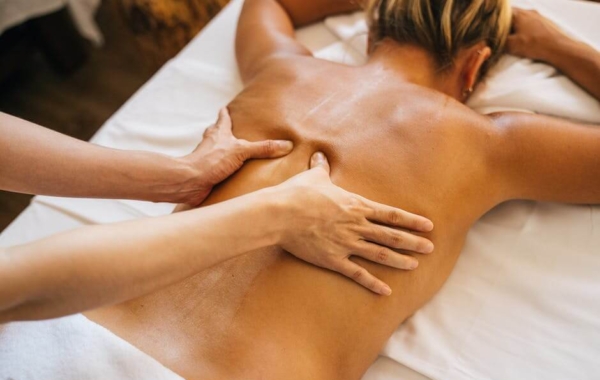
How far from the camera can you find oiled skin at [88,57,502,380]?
86 centimetres

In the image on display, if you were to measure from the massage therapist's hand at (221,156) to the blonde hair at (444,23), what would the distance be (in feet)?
1.24

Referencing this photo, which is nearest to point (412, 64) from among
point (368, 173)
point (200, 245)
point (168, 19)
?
point (368, 173)

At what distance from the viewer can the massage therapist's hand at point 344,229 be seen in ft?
2.84

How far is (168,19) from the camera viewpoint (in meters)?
1.78

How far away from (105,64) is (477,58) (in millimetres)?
1813

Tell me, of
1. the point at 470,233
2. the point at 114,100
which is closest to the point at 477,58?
the point at 470,233

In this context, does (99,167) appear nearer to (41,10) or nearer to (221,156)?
(221,156)

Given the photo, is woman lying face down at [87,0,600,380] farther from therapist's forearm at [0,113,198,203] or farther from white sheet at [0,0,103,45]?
white sheet at [0,0,103,45]

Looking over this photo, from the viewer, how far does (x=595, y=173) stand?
101 centimetres

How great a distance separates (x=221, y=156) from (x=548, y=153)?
637 mm

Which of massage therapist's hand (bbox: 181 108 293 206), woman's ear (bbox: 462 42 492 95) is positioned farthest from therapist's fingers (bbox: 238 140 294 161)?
woman's ear (bbox: 462 42 492 95)

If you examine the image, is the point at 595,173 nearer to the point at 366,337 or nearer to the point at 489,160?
the point at 489,160

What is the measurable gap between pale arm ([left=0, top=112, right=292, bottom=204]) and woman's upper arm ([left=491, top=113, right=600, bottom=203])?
436mm

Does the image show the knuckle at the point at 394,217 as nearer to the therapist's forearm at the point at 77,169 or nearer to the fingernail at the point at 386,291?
the fingernail at the point at 386,291
